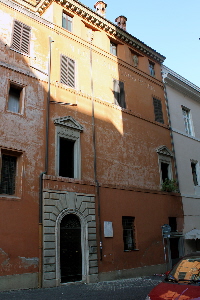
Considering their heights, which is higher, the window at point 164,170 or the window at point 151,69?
the window at point 151,69

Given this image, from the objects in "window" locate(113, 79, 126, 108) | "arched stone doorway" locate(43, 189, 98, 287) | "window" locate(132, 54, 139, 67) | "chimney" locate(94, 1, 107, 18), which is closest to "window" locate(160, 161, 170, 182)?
"window" locate(113, 79, 126, 108)

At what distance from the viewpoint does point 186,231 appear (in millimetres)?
16719

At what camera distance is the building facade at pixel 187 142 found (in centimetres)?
1723

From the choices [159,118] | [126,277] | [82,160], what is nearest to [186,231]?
[126,277]

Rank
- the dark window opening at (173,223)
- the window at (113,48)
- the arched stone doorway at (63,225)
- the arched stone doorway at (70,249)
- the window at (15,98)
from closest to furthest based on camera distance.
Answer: the arched stone doorway at (63,225), the arched stone doorway at (70,249), the window at (15,98), the dark window opening at (173,223), the window at (113,48)

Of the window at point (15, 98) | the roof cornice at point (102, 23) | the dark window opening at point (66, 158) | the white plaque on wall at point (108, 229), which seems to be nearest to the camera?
the window at point (15, 98)

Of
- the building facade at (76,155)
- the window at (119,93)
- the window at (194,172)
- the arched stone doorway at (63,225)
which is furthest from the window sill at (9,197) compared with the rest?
the window at (194,172)

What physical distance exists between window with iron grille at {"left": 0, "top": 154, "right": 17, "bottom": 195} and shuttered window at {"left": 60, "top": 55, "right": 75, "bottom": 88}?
4.81 m

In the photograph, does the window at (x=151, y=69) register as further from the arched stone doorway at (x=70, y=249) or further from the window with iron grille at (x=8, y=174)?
the window with iron grille at (x=8, y=174)

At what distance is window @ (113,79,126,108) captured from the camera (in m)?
15.9

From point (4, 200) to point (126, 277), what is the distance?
21.8ft

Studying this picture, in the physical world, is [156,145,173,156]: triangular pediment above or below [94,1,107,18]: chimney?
below

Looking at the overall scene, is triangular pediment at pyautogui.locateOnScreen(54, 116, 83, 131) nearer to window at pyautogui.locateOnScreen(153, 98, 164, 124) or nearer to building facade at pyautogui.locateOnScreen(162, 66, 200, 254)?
window at pyautogui.locateOnScreen(153, 98, 164, 124)

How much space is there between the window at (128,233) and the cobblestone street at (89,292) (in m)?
2.63
